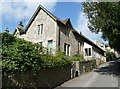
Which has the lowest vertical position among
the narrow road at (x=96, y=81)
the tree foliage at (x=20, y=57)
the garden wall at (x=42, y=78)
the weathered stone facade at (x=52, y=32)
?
the narrow road at (x=96, y=81)

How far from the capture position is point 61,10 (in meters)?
13.0

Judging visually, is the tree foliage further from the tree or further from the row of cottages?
the row of cottages

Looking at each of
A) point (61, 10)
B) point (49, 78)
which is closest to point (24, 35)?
point (61, 10)

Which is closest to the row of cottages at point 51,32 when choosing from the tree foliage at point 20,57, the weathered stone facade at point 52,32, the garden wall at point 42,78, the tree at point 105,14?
the weathered stone facade at point 52,32

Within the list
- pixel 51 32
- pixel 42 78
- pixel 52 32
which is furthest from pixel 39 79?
pixel 51 32

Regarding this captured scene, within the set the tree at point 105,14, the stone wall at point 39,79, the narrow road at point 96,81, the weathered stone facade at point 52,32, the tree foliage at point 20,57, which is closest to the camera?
the tree foliage at point 20,57

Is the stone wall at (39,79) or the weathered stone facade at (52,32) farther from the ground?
the weathered stone facade at (52,32)

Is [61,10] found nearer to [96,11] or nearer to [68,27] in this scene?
[96,11]

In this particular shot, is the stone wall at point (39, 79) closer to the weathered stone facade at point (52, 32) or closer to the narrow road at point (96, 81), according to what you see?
the narrow road at point (96, 81)

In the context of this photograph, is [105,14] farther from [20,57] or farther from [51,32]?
[20,57]

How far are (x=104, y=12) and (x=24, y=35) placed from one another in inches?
607

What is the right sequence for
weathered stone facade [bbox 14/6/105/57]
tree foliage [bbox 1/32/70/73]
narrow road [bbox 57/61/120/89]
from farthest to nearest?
weathered stone facade [bbox 14/6/105/57] → narrow road [bbox 57/61/120/89] → tree foliage [bbox 1/32/70/73]

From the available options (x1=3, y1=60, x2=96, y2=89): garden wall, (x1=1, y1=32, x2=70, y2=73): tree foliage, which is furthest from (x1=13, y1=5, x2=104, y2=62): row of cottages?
(x1=1, y1=32, x2=70, y2=73): tree foliage

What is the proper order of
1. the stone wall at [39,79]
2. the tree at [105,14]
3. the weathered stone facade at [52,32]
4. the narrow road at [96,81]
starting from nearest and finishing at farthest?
1. the stone wall at [39,79]
2. the narrow road at [96,81]
3. the tree at [105,14]
4. the weathered stone facade at [52,32]
